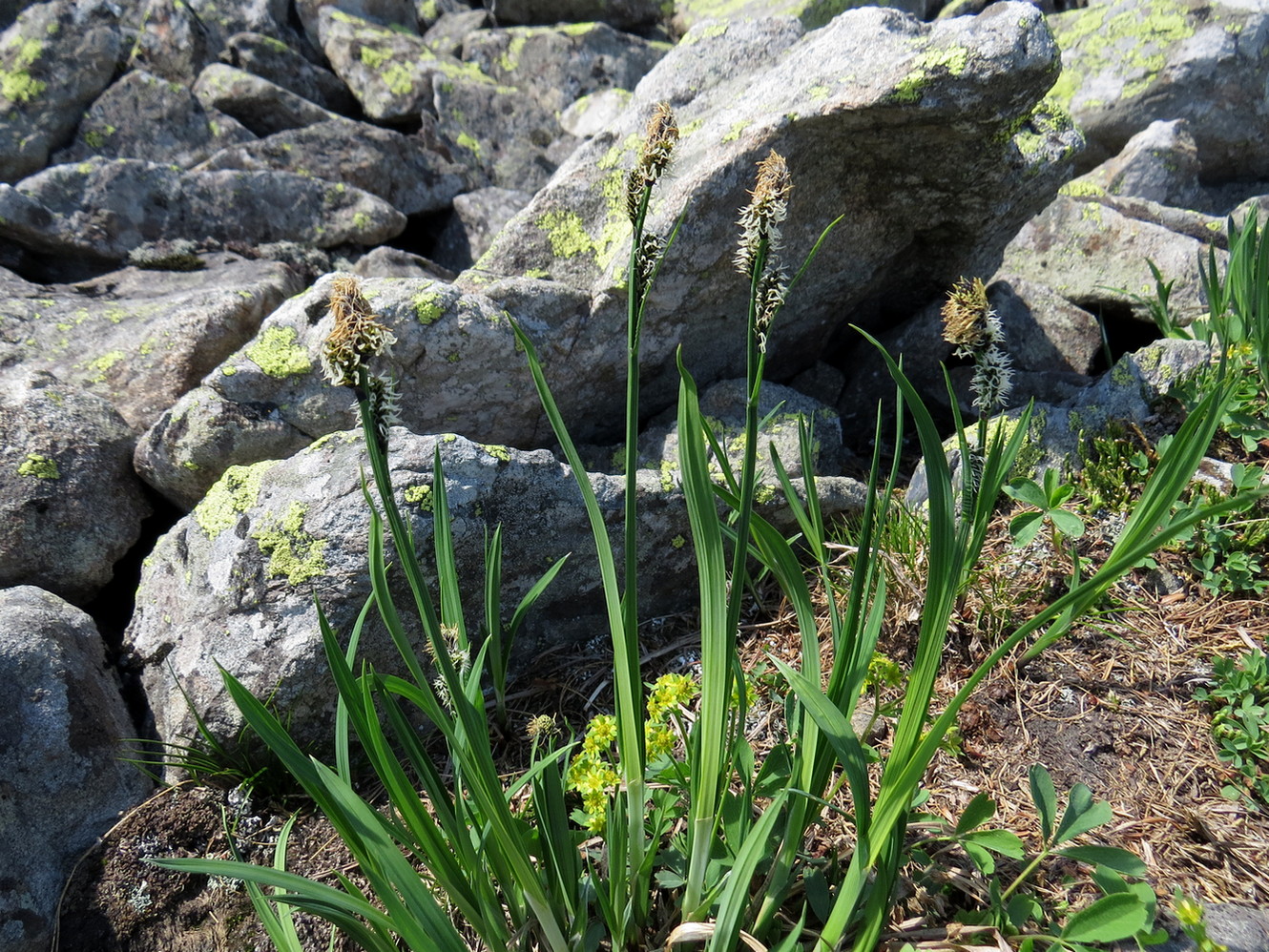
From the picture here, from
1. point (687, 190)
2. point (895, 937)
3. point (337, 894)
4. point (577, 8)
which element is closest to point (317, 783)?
Answer: point (337, 894)

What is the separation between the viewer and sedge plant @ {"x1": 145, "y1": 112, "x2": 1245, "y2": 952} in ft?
4.42

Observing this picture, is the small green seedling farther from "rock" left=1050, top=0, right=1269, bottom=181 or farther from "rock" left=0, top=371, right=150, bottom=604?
"rock" left=1050, top=0, right=1269, bottom=181

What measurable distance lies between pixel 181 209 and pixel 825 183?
13.3 feet

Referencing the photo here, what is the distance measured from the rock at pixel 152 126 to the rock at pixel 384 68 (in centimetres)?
110

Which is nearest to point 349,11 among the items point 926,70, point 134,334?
point 134,334

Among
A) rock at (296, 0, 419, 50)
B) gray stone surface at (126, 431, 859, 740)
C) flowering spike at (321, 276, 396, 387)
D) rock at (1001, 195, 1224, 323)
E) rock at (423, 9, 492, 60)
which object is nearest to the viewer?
flowering spike at (321, 276, 396, 387)

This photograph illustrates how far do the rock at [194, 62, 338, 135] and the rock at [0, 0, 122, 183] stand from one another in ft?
2.39

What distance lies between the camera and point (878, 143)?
11.0 ft

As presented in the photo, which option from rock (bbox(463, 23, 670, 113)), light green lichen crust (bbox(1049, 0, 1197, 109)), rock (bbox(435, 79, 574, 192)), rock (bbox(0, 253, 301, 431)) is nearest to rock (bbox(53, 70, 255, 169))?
rock (bbox(435, 79, 574, 192))

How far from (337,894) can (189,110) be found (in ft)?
20.7

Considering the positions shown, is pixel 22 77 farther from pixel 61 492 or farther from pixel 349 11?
pixel 61 492

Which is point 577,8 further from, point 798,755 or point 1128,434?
point 798,755

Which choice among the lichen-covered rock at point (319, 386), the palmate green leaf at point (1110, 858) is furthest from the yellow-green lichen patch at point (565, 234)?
the palmate green leaf at point (1110, 858)

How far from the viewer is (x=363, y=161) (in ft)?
18.3
